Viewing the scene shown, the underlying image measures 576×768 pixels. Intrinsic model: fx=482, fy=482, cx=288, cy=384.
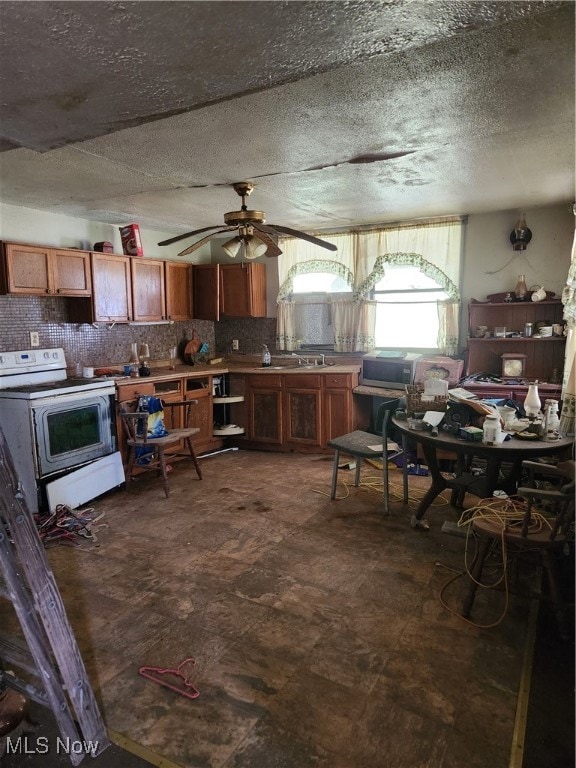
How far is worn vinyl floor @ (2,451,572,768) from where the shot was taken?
1.69 meters

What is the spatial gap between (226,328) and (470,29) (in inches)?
191

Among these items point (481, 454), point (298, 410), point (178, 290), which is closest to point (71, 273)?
point (178, 290)

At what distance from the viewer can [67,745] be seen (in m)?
1.61

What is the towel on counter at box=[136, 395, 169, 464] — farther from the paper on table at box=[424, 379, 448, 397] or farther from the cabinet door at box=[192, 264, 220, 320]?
the paper on table at box=[424, 379, 448, 397]

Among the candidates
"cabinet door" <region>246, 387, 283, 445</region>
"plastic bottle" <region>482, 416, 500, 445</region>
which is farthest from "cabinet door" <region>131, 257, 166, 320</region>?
"plastic bottle" <region>482, 416, 500, 445</region>

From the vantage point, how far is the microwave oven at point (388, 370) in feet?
15.7

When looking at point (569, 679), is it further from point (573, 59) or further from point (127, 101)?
point (127, 101)

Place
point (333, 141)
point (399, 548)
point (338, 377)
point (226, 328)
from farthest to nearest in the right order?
point (226, 328), point (338, 377), point (399, 548), point (333, 141)

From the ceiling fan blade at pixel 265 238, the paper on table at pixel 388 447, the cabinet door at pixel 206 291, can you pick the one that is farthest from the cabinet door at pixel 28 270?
the paper on table at pixel 388 447

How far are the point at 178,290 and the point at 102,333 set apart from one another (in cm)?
104

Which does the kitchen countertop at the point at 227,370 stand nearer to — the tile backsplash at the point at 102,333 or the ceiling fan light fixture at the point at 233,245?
the tile backsplash at the point at 102,333

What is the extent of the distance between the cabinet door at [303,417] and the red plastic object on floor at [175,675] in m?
3.18

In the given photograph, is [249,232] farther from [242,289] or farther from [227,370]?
[242,289]

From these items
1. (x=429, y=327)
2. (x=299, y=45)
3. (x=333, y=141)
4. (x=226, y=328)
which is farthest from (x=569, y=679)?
(x=226, y=328)
